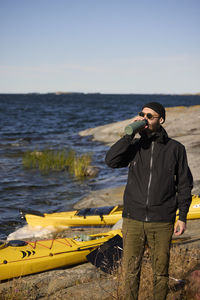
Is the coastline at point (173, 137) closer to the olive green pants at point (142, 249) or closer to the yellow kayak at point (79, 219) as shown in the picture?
the yellow kayak at point (79, 219)

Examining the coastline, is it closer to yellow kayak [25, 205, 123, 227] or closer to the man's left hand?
yellow kayak [25, 205, 123, 227]

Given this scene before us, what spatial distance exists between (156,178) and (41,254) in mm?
3293

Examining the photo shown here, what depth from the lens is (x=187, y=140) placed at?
57.3 feet

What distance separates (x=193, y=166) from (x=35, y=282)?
8.97 m

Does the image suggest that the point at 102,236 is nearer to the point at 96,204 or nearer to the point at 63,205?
the point at 96,204

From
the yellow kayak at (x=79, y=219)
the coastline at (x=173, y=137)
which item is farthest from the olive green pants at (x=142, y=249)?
the coastline at (x=173, y=137)

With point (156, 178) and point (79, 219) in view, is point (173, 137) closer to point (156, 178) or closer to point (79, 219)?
point (79, 219)

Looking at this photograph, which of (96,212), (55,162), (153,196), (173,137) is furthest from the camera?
(173,137)

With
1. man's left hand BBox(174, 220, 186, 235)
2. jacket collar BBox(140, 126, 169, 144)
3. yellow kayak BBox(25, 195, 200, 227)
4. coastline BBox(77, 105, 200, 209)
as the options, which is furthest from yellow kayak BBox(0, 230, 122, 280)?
coastline BBox(77, 105, 200, 209)

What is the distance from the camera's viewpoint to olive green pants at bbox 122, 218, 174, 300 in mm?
3234

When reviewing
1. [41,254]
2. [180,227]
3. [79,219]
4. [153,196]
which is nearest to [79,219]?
[79,219]

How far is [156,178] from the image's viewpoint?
3203 millimetres

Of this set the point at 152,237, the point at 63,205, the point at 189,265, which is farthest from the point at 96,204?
the point at 152,237

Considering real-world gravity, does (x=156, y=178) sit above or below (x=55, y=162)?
above
